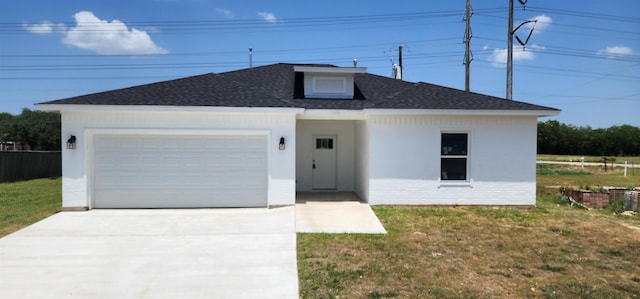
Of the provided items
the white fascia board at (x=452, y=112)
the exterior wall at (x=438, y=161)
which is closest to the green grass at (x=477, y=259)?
the exterior wall at (x=438, y=161)

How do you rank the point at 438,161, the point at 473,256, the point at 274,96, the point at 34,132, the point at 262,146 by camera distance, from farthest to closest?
the point at 34,132 → the point at 274,96 → the point at 438,161 → the point at 262,146 → the point at 473,256

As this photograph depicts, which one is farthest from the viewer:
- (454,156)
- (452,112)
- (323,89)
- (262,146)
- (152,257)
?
(323,89)

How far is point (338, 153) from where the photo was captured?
12938mm

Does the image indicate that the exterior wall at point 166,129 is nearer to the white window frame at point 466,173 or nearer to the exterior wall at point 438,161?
the exterior wall at point 438,161

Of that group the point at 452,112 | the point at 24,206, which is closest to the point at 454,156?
the point at 452,112

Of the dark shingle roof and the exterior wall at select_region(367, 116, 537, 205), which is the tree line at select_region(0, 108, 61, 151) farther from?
the exterior wall at select_region(367, 116, 537, 205)

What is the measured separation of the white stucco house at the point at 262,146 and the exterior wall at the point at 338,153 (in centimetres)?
142

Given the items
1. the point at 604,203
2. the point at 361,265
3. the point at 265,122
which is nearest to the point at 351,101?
the point at 265,122

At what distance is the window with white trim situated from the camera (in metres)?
10.5

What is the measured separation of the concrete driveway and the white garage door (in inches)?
31.7

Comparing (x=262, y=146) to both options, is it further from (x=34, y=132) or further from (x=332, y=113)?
(x=34, y=132)

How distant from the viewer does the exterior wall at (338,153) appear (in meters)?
12.8

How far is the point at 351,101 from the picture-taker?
1116 centimetres

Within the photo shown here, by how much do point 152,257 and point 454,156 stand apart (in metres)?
8.17
